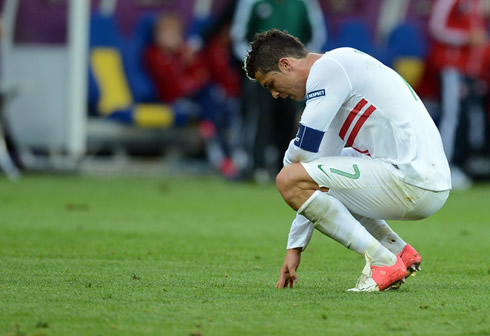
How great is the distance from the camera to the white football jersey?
4.59 m

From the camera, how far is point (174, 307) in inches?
164

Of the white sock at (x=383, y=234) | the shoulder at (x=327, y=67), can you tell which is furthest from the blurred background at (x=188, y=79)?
the shoulder at (x=327, y=67)

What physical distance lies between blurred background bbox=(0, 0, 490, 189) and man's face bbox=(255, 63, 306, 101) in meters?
7.41

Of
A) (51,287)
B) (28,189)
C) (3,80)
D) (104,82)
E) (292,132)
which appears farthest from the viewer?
(104,82)

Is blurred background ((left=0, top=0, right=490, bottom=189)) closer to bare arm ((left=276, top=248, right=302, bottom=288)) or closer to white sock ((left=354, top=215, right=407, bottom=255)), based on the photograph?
white sock ((left=354, top=215, right=407, bottom=255))

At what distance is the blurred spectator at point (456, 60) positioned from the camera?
12.9 m

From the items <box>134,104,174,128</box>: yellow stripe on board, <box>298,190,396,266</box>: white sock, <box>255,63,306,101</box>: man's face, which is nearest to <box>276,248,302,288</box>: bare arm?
A: <box>298,190,396,266</box>: white sock

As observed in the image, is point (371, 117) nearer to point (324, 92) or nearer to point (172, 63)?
point (324, 92)

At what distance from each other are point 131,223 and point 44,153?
685cm

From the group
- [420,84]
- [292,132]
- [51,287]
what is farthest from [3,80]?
[51,287]

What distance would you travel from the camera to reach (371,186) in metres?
4.73

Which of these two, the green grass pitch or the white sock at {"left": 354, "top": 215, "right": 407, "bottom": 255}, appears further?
the white sock at {"left": 354, "top": 215, "right": 407, "bottom": 255}

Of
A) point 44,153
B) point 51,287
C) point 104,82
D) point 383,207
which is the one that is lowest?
point 44,153

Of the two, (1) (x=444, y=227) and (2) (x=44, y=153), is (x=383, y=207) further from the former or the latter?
(2) (x=44, y=153)
